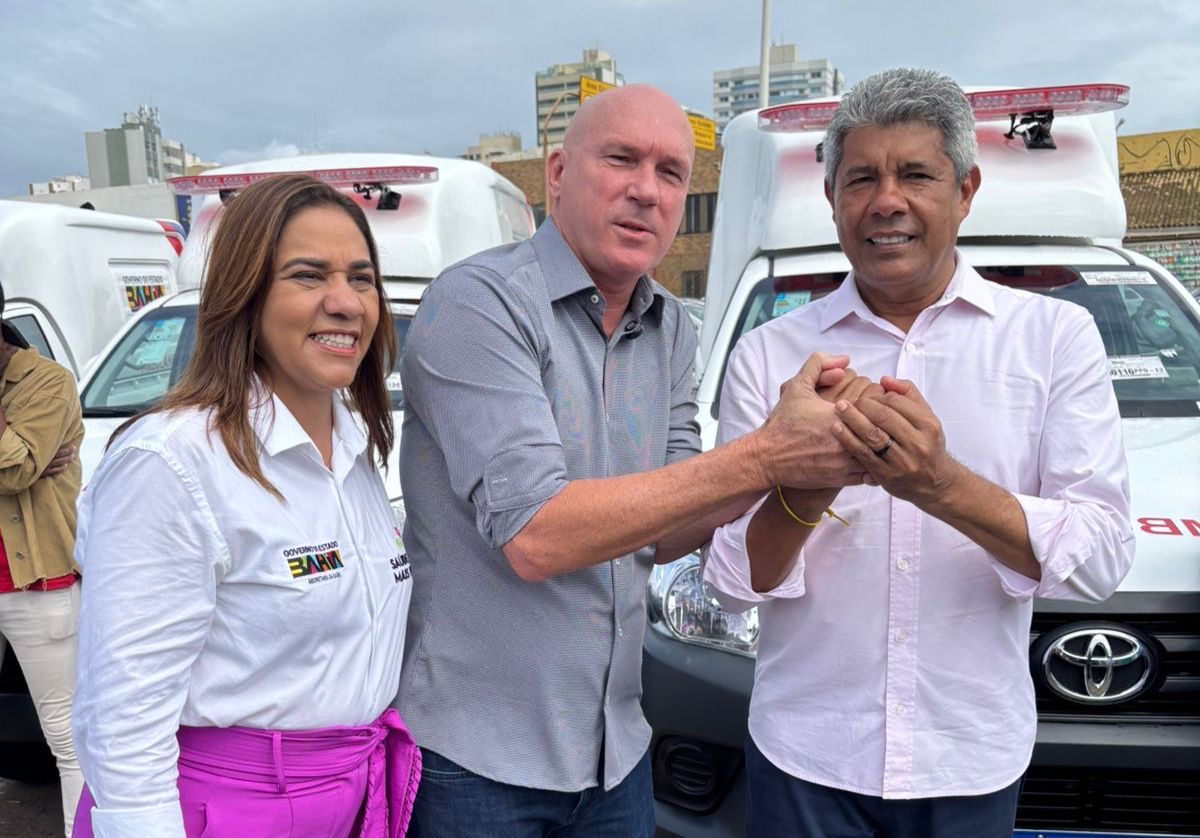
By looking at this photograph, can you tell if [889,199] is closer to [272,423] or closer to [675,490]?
[675,490]

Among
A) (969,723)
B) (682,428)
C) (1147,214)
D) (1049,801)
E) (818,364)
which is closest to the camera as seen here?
(818,364)

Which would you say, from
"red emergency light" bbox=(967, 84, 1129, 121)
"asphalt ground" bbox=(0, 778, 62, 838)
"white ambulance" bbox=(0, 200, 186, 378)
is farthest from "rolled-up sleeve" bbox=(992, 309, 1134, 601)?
"white ambulance" bbox=(0, 200, 186, 378)

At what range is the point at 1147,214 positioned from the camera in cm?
2314

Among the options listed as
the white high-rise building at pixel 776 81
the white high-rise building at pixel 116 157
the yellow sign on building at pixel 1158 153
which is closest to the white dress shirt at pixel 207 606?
the yellow sign on building at pixel 1158 153

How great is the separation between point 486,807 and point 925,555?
91cm

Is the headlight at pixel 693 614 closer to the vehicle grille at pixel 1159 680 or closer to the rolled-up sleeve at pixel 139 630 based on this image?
the vehicle grille at pixel 1159 680

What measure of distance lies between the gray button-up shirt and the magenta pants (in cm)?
13

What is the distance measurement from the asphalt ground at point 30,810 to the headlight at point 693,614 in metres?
2.55

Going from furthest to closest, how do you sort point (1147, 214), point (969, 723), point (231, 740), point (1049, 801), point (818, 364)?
point (1147, 214)
point (1049, 801)
point (969, 723)
point (818, 364)
point (231, 740)

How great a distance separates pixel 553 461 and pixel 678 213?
61 centimetres

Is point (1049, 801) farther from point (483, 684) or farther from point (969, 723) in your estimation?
point (483, 684)

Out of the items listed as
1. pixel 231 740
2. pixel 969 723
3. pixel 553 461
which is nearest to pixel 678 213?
pixel 553 461

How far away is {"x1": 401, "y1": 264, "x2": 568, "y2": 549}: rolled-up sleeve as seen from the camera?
157 cm

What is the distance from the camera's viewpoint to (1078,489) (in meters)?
1.74
